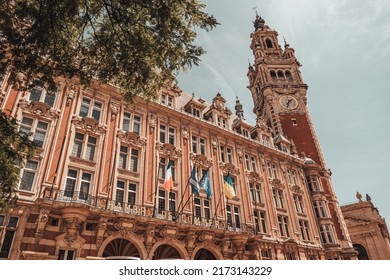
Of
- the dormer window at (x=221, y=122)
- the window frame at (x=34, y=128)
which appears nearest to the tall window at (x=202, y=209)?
the dormer window at (x=221, y=122)

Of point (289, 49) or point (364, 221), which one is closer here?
point (364, 221)

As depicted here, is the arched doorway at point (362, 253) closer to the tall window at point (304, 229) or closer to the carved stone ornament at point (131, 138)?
the tall window at point (304, 229)

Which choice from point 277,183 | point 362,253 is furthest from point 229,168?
point 362,253

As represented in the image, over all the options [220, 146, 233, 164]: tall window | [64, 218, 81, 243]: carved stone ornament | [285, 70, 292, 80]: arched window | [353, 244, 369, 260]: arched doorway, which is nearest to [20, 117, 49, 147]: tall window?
[64, 218, 81, 243]: carved stone ornament

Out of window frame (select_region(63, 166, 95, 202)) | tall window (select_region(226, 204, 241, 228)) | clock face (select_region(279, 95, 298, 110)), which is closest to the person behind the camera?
window frame (select_region(63, 166, 95, 202))

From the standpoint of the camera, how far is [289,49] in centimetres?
5194

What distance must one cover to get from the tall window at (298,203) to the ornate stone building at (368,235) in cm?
2006

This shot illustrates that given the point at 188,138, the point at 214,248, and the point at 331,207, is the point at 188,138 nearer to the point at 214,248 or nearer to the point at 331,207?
the point at 214,248

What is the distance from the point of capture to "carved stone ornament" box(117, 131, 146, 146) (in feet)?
70.0

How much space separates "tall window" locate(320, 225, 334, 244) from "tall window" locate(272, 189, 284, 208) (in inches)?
252

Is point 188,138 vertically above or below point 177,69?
above

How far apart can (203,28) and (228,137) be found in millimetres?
19502

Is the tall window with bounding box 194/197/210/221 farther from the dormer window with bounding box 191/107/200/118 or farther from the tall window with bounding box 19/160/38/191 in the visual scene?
the tall window with bounding box 19/160/38/191
